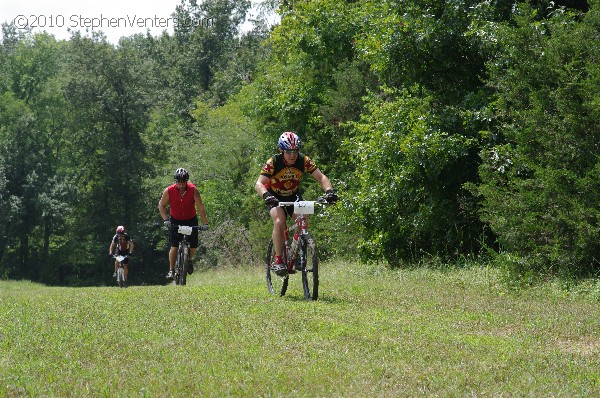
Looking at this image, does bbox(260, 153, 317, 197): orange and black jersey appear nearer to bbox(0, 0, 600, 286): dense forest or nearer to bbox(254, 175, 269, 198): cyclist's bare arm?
bbox(254, 175, 269, 198): cyclist's bare arm

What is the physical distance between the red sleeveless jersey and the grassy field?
159 inches

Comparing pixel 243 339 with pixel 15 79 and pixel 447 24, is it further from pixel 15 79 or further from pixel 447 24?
pixel 15 79

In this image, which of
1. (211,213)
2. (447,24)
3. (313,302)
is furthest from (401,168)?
(211,213)

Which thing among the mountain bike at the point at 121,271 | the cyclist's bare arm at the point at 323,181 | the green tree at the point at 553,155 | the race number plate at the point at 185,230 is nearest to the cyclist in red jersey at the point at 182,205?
the race number plate at the point at 185,230

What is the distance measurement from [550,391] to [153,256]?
6202 centimetres

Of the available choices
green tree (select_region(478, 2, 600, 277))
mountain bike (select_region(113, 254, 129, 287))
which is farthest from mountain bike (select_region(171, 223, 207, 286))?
mountain bike (select_region(113, 254, 129, 287))

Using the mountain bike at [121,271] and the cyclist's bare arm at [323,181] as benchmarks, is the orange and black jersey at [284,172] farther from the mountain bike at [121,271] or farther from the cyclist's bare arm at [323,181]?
the mountain bike at [121,271]

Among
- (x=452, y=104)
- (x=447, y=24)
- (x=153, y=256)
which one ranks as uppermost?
(x=447, y=24)

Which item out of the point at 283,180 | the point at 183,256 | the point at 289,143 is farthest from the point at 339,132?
the point at 289,143

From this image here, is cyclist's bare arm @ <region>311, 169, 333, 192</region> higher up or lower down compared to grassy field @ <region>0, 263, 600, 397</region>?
higher up

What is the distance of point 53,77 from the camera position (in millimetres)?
72375

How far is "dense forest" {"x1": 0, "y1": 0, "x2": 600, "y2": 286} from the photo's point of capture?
1319 centimetres

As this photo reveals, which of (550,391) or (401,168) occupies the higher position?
(401,168)

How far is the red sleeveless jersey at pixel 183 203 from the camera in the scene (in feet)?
53.9
